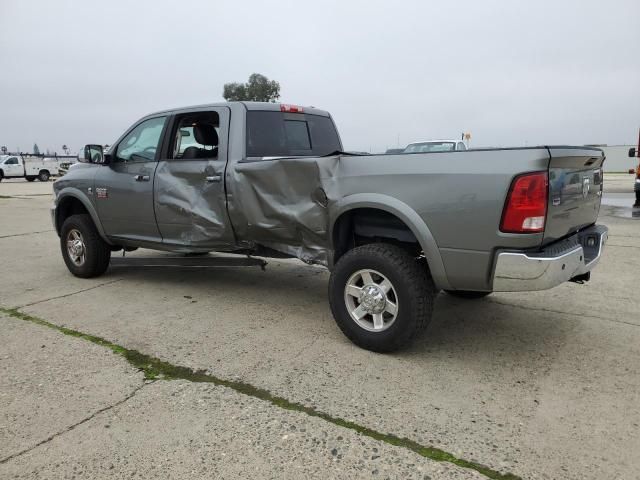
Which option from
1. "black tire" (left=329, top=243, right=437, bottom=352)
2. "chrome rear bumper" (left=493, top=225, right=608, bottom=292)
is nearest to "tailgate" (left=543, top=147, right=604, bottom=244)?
"chrome rear bumper" (left=493, top=225, right=608, bottom=292)

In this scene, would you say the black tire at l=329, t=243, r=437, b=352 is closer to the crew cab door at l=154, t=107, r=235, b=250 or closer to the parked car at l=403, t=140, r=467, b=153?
the crew cab door at l=154, t=107, r=235, b=250

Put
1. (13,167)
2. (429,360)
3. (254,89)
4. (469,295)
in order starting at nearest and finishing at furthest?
(429,360)
(469,295)
(13,167)
(254,89)

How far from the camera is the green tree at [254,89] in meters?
38.9

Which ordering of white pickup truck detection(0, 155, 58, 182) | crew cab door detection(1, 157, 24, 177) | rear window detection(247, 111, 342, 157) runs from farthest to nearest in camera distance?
white pickup truck detection(0, 155, 58, 182) < crew cab door detection(1, 157, 24, 177) < rear window detection(247, 111, 342, 157)

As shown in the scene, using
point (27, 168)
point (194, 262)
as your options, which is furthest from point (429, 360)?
point (27, 168)

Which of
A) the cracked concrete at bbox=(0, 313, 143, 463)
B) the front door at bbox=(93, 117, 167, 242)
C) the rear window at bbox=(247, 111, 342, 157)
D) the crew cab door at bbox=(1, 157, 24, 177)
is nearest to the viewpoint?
the cracked concrete at bbox=(0, 313, 143, 463)

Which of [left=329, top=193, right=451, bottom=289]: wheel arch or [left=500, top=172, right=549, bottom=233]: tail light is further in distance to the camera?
[left=329, top=193, right=451, bottom=289]: wheel arch

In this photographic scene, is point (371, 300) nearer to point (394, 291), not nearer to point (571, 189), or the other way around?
point (394, 291)

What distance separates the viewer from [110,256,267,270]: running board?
15.4ft

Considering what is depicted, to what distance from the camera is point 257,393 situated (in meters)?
2.95

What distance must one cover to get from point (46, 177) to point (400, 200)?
3704 cm

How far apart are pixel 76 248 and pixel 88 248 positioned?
0.90ft

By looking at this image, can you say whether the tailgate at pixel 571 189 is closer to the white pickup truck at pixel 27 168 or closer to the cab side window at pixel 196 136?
the cab side window at pixel 196 136

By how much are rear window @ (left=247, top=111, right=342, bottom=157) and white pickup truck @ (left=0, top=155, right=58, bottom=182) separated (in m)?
34.3
